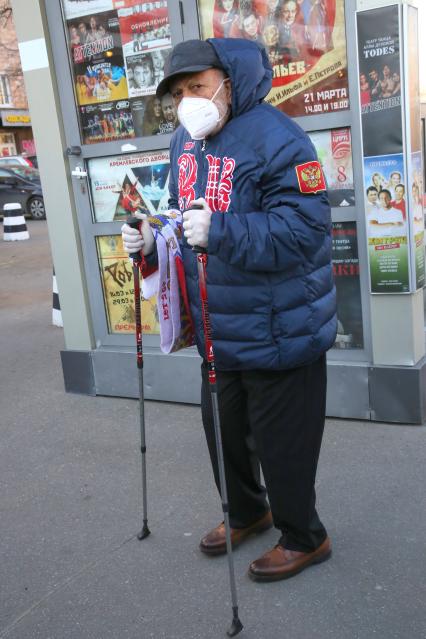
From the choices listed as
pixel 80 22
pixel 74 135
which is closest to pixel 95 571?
pixel 74 135

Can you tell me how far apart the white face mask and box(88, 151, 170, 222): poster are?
83.3 inches

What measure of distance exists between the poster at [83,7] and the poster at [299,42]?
2.47ft

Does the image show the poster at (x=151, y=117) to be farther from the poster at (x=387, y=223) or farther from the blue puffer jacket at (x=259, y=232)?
the blue puffer jacket at (x=259, y=232)

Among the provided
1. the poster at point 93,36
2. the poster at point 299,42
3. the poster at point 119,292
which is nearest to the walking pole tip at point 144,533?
the poster at point 119,292

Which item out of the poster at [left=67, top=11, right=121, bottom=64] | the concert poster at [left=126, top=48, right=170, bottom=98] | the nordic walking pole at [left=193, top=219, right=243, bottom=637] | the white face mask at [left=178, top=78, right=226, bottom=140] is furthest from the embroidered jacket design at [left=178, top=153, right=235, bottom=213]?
the poster at [left=67, top=11, right=121, bottom=64]

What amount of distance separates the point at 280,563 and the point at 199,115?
1.72 m

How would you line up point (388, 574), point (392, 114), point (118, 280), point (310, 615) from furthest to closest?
point (118, 280)
point (392, 114)
point (388, 574)
point (310, 615)

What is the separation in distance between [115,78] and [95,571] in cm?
311

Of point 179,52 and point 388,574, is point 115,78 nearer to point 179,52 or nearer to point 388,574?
point 179,52

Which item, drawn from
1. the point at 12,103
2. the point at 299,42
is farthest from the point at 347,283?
the point at 12,103

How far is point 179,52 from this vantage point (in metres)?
2.63

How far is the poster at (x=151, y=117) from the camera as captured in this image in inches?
185

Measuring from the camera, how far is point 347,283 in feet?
14.4

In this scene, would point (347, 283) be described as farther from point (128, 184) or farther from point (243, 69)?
point (243, 69)
